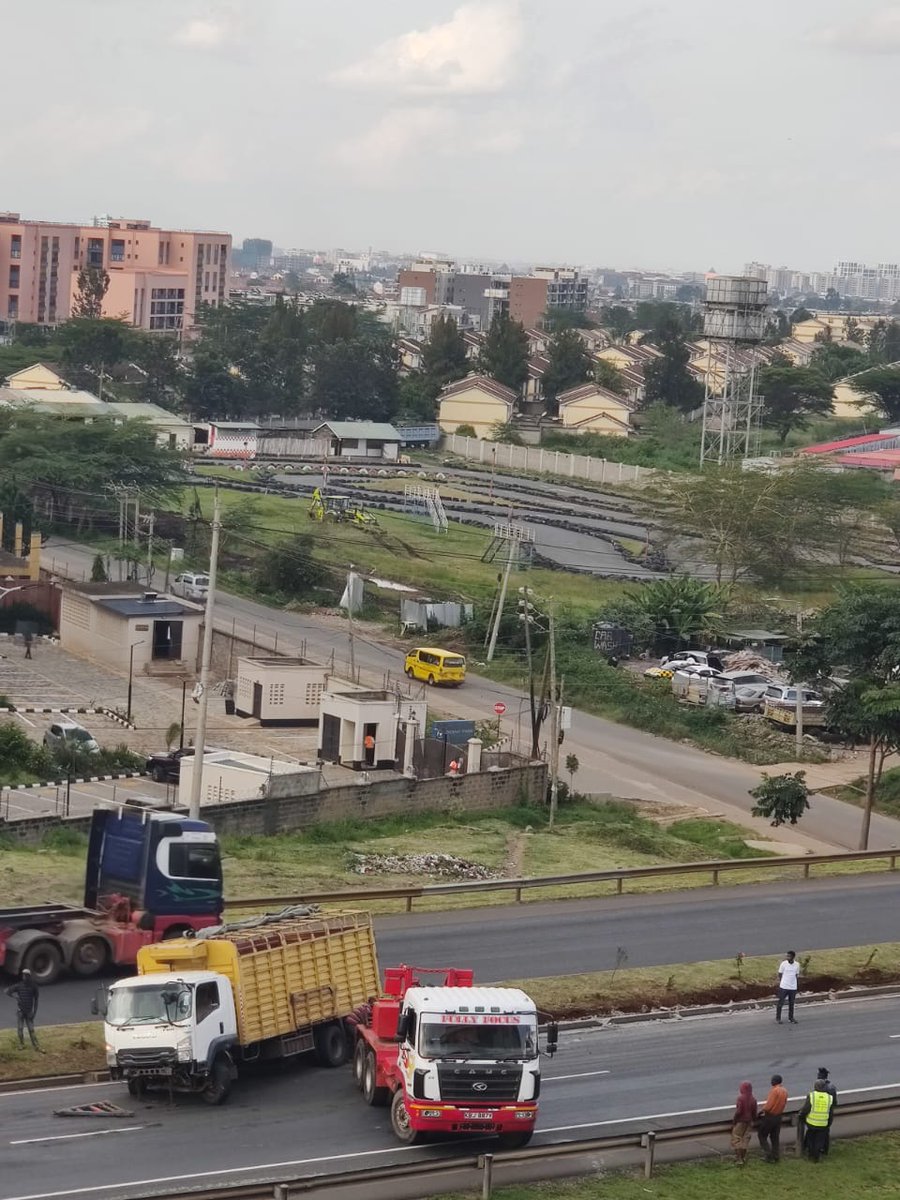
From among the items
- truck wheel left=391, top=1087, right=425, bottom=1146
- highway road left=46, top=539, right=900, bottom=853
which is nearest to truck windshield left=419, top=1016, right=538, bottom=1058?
truck wheel left=391, top=1087, right=425, bottom=1146

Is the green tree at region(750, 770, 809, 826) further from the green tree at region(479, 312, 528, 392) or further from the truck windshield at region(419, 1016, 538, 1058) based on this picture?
the green tree at region(479, 312, 528, 392)

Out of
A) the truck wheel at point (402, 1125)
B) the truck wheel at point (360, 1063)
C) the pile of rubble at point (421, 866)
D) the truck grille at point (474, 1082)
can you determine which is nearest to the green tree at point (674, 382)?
the pile of rubble at point (421, 866)

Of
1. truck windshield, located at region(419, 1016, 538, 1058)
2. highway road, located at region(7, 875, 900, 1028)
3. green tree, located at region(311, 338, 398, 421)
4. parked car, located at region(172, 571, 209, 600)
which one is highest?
green tree, located at region(311, 338, 398, 421)

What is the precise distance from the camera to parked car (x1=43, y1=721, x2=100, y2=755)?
37031 mm

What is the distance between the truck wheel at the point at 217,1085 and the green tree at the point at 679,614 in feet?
134

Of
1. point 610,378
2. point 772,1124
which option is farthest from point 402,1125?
point 610,378

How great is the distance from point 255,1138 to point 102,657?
1382 inches

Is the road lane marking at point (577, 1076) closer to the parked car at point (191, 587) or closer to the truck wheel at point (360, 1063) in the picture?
the truck wheel at point (360, 1063)

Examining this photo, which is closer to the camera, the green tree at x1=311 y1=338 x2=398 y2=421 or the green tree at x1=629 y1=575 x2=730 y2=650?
the green tree at x1=629 y1=575 x2=730 y2=650

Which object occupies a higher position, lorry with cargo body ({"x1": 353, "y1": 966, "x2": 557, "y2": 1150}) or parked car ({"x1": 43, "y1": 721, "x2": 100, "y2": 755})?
lorry with cargo body ({"x1": 353, "y1": 966, "x2": 557, "y2": 1150})

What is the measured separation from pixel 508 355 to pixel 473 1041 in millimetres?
116161

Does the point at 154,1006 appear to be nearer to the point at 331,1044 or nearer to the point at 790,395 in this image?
the point at 331,1044

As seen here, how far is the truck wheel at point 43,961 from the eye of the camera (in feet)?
67.2

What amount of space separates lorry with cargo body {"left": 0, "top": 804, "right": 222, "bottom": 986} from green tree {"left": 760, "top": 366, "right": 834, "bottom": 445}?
339ft
